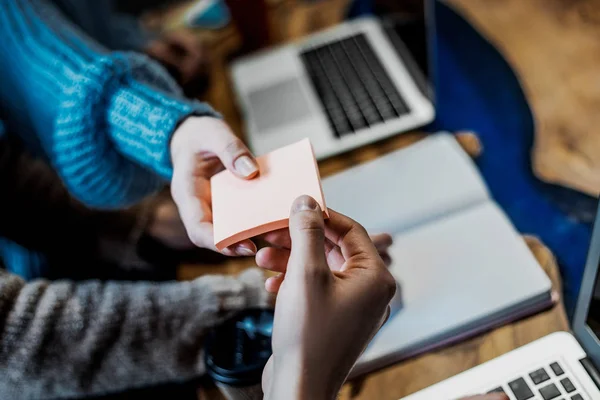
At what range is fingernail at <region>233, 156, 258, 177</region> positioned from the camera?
488mm

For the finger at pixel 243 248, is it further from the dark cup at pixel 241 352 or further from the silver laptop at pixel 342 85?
the silver laptop at pixel 342 85

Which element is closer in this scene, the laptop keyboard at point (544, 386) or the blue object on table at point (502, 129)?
the laptop keyboard at point (544, 386)

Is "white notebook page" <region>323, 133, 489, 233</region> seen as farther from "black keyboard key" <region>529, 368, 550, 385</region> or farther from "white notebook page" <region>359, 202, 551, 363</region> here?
Answer: "black keyboard key" <region>529, 368, 550, 385</region>

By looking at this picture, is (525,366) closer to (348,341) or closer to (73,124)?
(348,341)

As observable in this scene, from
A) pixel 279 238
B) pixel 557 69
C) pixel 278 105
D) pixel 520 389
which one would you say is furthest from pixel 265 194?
pixel 557 69

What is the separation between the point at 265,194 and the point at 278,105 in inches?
15.8

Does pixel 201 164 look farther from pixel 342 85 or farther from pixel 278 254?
pixel 342 85

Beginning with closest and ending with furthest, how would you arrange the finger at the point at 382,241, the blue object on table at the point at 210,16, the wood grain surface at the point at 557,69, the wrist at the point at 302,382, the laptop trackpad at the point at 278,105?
the wrist at the point at 302,382, the finger at the point at 382,241, the wood grain surface at the point at 557,69, the laptop trackpad at the point at 278,105, the blue object on table at the point at 210,16

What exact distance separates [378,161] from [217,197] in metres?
0.29

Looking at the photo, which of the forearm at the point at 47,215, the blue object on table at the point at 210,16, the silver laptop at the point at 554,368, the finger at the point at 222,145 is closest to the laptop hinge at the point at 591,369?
the silver laptop at the point at 554,368

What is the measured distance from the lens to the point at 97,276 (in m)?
0.72

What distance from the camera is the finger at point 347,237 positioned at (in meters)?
0.44

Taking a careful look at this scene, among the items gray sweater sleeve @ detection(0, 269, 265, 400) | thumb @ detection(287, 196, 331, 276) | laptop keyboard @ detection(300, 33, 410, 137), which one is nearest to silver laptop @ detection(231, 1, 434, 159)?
laptop keyboard @ detection(300, 33, 410, 137)

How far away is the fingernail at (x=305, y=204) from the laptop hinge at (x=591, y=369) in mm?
273
